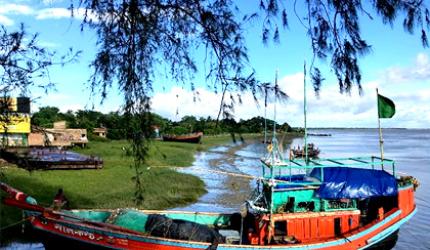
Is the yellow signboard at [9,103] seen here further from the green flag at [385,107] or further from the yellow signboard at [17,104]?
the green flag at [385,107]

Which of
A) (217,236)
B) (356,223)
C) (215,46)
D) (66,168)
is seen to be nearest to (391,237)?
(356,223)

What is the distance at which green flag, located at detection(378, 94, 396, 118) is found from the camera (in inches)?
686

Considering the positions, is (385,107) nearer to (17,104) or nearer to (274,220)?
(274,220)

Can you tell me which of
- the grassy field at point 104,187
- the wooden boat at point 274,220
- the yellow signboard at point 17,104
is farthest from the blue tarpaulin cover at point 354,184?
the yellow signboard at point 17,104

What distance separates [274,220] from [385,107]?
6.23 meters

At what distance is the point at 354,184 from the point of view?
15805 millimetres

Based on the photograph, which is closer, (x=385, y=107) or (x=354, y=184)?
(x=354, y=184)

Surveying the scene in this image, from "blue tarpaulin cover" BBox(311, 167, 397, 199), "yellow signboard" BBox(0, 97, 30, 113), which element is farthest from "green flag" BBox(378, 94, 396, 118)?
"yellow signboard" BBox(0, 97, 30, 113)

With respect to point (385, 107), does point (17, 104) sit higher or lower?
lower

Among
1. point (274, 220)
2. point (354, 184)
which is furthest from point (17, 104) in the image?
point (354, 184)

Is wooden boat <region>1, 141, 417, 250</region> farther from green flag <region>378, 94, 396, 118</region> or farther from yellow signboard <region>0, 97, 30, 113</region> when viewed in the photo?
yellow signboard <region>0, 97, 30, 113</region>

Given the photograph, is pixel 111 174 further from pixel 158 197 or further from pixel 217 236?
pixel 217 236

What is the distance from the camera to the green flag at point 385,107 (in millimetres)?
17422

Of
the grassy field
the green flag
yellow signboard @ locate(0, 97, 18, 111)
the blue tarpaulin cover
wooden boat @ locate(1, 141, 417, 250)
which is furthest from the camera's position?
the grassy field
